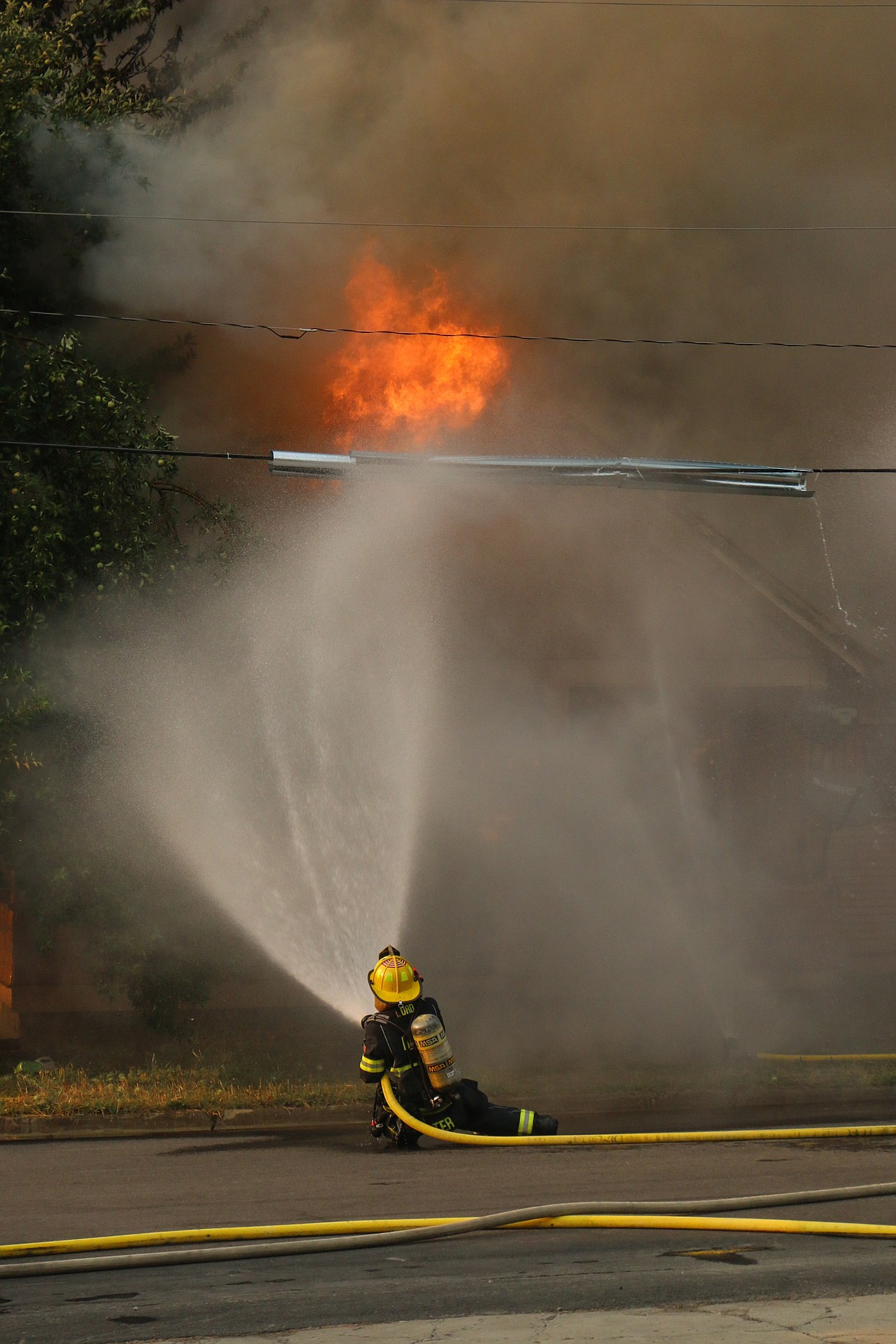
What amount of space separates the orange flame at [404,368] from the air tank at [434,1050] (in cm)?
927

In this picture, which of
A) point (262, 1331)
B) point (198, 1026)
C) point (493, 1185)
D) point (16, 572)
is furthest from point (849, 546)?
point (262, 1331)

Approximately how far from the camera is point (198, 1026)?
45.0 feet

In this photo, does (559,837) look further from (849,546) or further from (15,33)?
(15,33)

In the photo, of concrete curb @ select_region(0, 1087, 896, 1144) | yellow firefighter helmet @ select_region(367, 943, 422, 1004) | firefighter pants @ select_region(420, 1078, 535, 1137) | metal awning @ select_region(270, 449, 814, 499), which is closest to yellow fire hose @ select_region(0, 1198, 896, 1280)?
firefighter pants @ select_region(420, 1078, 535, 1137)

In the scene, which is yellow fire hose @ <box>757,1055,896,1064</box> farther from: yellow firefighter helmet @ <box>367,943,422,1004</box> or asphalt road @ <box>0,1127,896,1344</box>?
yellow firefighter helmet @ <box>367,943,422,1004</box>

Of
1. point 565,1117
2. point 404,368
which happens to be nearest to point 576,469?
point 565,1117

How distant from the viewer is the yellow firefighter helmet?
26.7 ft

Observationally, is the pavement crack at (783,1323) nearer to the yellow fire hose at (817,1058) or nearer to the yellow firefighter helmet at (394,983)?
the yellow firefighter helmet at (394,983)

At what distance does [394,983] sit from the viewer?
8.16 m

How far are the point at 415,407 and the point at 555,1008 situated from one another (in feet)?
24.3

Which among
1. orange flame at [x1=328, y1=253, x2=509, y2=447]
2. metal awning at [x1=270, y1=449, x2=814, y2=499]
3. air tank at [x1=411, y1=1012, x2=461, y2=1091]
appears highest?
orange flame at [x1=328, y1=253, x2=509, y2=447]

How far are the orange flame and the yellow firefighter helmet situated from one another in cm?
885

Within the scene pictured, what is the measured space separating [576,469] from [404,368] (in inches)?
271

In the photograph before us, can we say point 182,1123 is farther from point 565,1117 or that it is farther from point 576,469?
point 576,469
